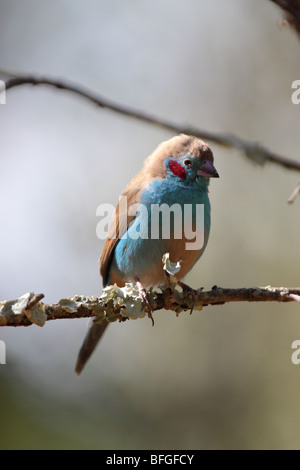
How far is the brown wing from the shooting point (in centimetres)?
405

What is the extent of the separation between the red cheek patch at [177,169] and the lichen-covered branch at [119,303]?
939 millimetres

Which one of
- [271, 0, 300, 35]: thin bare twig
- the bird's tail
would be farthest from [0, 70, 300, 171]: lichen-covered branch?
the bird's tail

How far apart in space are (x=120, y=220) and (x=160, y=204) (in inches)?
16.7

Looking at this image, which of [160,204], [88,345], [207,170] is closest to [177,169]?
[207,170]

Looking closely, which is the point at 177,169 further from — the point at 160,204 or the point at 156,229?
the point at 156,229

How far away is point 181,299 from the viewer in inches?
128

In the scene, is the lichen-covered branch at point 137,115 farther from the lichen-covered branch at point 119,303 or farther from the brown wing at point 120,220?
the brown wing at point 120,220

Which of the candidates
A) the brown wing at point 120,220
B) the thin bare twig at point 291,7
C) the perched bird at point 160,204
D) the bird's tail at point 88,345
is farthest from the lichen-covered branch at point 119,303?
the bird's tail at point 88,345

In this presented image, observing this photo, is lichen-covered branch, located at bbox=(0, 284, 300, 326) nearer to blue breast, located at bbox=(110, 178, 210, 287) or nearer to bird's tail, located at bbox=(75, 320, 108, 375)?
blue breast, located at bbox=(110, 178, 210, 287)

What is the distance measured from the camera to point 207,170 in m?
3.95
